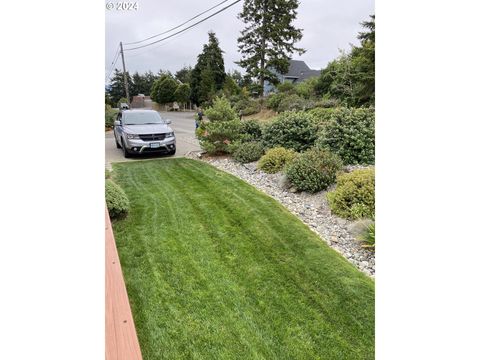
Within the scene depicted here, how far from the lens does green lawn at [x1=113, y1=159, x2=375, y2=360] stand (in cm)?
146

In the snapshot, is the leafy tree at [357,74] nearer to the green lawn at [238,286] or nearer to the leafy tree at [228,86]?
the leafy tree at [228,86]

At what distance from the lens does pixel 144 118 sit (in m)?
5.61

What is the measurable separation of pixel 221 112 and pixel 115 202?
3.49 meters

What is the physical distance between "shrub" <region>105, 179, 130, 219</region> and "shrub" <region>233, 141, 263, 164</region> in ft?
9.14

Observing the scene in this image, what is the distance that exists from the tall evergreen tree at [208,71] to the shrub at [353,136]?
169cm

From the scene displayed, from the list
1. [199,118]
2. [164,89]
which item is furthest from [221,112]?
[164,89]

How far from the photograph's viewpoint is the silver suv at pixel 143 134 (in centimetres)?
540

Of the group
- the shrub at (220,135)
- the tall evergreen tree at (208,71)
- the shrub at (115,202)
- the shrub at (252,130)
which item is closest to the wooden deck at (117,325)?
the shrub at (115,202)

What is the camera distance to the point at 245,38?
3.31 m
